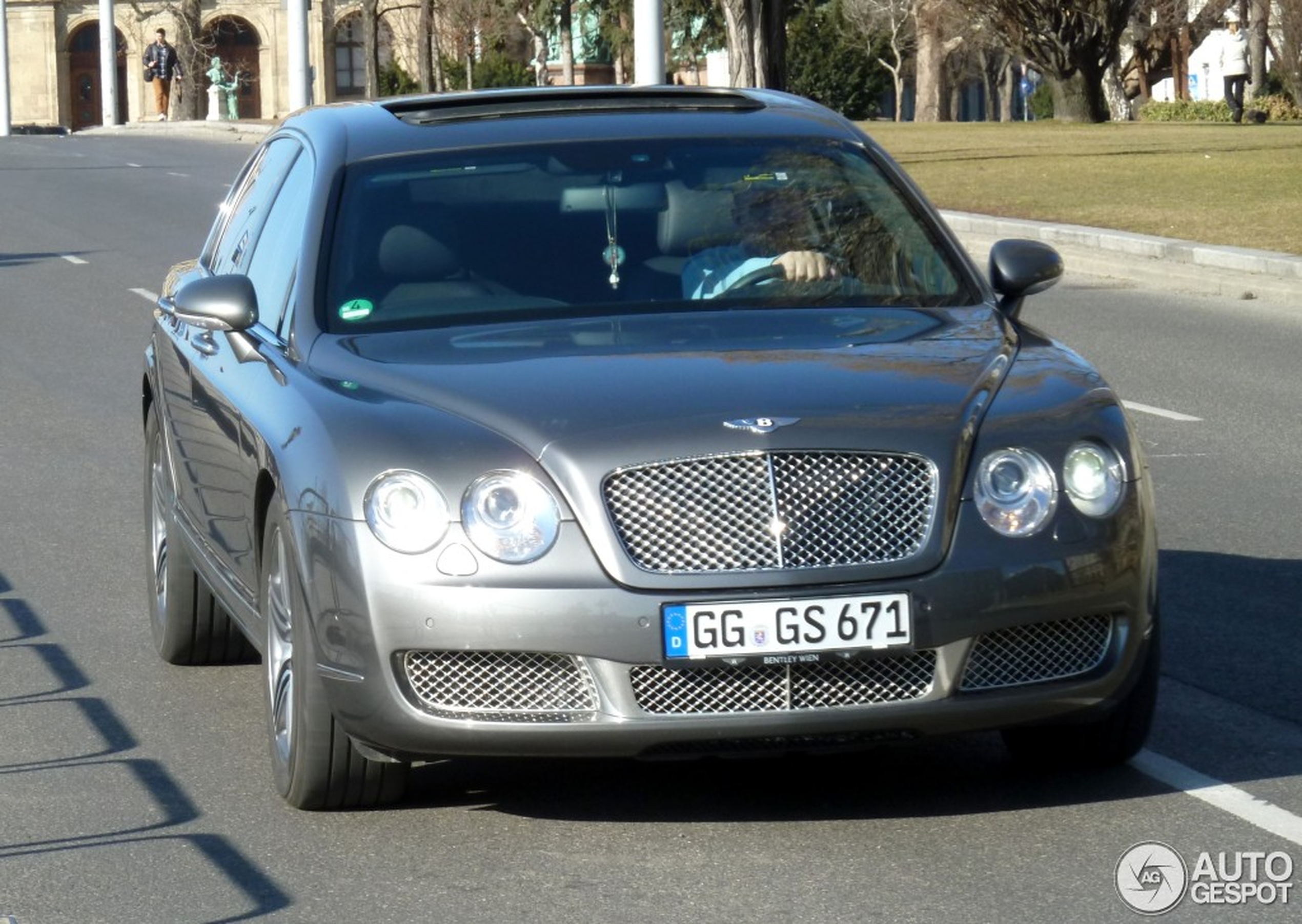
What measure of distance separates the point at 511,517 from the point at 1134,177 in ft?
76.8

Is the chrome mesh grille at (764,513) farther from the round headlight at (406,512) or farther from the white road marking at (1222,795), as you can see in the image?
the white road marking at (1222,795)

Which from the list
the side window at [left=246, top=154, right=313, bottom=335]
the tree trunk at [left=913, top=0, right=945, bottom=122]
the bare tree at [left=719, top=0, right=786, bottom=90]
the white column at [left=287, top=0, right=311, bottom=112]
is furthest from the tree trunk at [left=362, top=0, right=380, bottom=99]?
the side window at [left=246, top=154, right=313, bottom=335]

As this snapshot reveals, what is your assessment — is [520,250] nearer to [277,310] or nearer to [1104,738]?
[277,310]

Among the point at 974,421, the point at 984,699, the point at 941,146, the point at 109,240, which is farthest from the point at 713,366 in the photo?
the point at 941,146

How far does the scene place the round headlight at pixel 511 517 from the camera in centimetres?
480

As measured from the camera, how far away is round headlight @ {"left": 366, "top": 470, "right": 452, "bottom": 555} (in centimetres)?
482

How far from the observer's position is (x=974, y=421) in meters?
5.00

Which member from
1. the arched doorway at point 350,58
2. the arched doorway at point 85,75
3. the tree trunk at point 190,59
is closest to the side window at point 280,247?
the tree trunk at point 190,59

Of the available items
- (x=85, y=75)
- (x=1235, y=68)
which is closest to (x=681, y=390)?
(x=1235, y=68)

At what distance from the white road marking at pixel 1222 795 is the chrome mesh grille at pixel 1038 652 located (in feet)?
1.45

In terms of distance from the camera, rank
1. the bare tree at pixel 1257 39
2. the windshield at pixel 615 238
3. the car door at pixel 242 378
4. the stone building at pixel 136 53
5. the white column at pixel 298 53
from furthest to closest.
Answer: the stone building at pixel 136 53 < the bare tree at pixel 1257 39 < the white column at pixel 298 53 < the windshield at pixel 615 238 < the car door at pixel 242 378

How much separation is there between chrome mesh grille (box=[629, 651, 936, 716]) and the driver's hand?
1.44 metres

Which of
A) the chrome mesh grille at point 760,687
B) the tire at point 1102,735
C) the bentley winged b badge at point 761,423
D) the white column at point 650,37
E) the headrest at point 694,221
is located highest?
the white column at point 650,37

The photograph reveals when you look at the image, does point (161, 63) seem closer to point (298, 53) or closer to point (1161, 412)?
point (298, 53)
